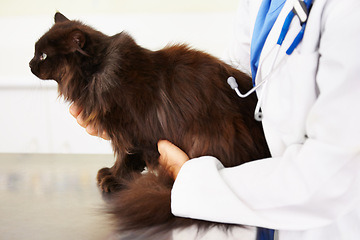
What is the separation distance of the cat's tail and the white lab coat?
41mm

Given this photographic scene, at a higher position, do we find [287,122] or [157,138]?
[287,122]

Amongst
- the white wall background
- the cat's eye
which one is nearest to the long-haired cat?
the cat's eye

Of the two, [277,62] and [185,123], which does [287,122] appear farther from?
[185,123]

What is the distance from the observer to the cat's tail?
0.71 meters

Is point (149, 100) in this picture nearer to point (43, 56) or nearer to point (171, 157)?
point (171, 157)

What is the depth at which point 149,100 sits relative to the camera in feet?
2.87

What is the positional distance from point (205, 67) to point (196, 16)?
101cm

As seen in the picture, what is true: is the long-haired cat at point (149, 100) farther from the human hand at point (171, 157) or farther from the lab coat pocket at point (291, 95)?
the lab coat pocket at point (291, 95)

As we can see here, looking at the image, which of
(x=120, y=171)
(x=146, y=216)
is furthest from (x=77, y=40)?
(x=146, y=216)

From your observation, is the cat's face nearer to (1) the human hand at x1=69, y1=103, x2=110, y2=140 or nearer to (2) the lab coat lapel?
(1) the human hand at x1=69, y1=103, x2=110, y2=140

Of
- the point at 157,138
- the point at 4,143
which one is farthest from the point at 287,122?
the point at 4,143

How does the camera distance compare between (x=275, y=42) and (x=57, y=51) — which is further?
(x=57, y=51)

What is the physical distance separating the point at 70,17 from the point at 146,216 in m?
1.48

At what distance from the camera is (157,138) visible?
2.93 ft
